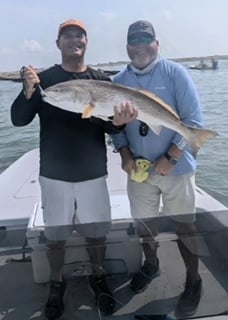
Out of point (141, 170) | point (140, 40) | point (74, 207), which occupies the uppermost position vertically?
point (140, 40)

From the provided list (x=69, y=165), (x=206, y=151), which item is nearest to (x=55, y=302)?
(x=69, y=165)

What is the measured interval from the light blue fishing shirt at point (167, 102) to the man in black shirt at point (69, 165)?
22 cm

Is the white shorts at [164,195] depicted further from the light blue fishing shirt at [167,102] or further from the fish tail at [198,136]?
the fish tail at [198,136]

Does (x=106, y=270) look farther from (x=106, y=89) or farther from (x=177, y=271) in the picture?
(x=106, y=89)

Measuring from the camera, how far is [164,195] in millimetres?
3047

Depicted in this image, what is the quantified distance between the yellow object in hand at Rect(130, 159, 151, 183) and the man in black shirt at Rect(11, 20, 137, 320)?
9.2 inches

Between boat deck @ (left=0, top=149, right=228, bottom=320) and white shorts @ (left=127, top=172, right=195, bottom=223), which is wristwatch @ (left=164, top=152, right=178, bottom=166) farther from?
boat deck @ (left=0, top=149, right=228, bottom=320)

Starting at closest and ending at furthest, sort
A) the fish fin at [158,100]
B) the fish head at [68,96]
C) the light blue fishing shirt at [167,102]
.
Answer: the fish head at [68,96] → the fish fin at [158,100] → the light blue fishing shirt at [167,102]

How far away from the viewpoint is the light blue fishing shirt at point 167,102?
2.87m

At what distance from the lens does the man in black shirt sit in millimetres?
2721

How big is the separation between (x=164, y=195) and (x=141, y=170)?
28cm

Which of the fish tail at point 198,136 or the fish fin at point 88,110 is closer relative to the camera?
the fish fin at point 88,110

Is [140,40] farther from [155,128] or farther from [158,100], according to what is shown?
[155,128]

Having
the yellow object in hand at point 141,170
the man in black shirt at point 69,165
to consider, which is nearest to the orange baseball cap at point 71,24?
the man in black shirt at point 69,165
